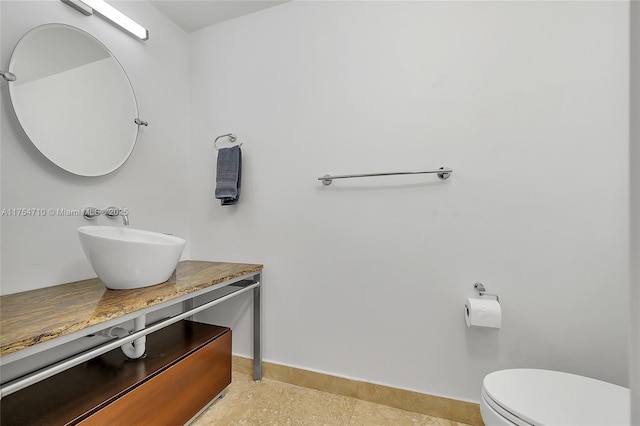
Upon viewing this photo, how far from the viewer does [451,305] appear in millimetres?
1326

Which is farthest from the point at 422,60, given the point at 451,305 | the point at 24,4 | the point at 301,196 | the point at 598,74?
the point at 24,4

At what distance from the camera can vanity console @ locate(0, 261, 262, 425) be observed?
750 mm

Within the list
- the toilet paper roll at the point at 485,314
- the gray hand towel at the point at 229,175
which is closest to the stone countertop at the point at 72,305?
the gray hand towel at the point at 229,175

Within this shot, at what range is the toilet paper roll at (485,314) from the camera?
1.16 meters

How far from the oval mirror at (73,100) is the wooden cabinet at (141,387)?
0.86 meters

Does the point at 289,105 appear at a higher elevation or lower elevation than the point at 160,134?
higher

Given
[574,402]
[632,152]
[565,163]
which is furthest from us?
[565,163]

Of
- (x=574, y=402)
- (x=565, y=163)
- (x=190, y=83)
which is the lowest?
(x=574, y=402)

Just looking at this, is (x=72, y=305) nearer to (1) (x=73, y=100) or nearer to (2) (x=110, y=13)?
(1) (x=73, y=100)

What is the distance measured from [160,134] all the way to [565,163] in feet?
6.91

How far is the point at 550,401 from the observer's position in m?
0.90

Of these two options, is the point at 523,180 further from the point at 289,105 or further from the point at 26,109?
the point at 26,109

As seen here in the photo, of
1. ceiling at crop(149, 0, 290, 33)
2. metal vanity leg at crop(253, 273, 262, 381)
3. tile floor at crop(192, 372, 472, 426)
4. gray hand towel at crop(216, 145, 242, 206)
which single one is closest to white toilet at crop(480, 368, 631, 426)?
tile floor at crop(192, 372, 472, 426)

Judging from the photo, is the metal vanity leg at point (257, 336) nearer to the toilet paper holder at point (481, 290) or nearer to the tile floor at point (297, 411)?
the tile floor at point (297, 411)
